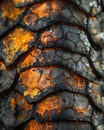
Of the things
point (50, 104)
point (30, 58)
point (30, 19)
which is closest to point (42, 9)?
point (30, 19)

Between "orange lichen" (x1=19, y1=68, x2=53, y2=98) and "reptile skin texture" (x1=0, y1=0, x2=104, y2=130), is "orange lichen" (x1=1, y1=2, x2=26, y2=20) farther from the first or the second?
"orange lichen" (x1=19, y1=68, x2=53, y2=98)

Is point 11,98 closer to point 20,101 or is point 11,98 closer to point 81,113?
point 20,101

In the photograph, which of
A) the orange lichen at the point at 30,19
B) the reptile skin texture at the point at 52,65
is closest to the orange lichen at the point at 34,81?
the reptile skin texture at the point at 52,65

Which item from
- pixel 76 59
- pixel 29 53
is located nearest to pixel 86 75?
pixel 76 59

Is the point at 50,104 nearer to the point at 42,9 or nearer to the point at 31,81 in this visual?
the point at 31,81

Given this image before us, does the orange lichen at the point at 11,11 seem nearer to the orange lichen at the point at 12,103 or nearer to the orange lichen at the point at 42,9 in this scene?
the orange lichen at the point at 42,9

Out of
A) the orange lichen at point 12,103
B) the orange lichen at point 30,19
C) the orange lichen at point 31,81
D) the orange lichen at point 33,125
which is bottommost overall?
the orange lichen at point 33,125

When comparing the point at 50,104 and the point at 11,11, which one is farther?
the point at 11,11
